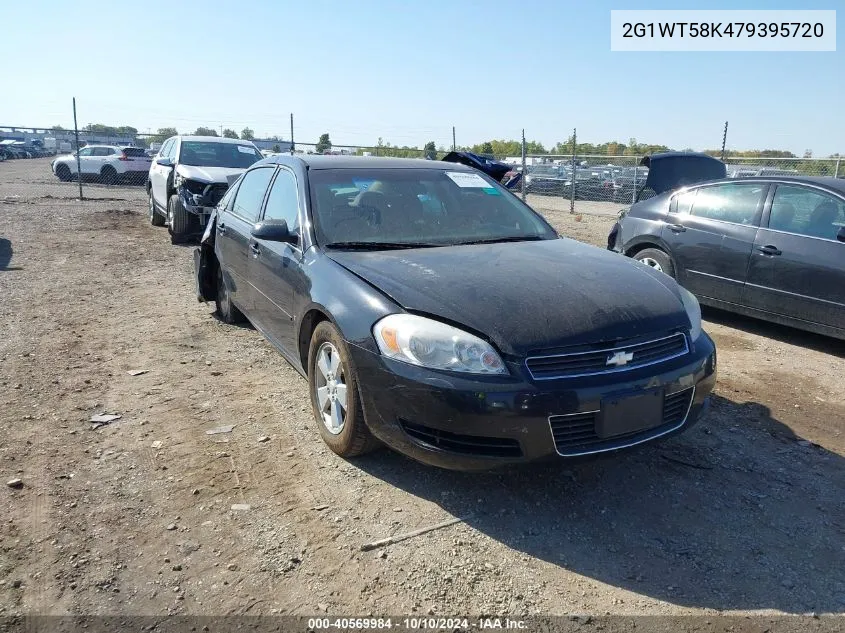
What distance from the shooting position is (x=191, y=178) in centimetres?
1025

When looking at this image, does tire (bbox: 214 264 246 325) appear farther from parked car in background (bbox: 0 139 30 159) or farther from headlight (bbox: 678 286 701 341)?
parked car in background (bbox: 0 139 30 159)

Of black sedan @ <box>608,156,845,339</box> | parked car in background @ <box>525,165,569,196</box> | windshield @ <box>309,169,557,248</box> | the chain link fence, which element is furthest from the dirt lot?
parked car in background @ <box>525,165,569,196</box>

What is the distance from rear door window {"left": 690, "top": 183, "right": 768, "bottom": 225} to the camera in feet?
20.4

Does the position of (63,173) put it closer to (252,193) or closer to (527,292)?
(252,193)

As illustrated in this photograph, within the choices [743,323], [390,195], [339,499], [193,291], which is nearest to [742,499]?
[339,499]

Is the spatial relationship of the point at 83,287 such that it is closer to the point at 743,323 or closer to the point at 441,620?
the point at 441,620

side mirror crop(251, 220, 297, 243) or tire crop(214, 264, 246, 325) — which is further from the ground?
side mirror crop(251, 220, 297, 243)

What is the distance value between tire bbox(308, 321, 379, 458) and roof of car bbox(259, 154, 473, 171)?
1388 millimetres

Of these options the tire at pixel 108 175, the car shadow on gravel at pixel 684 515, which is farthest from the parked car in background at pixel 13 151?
the car shadow on gravel at pixel 684 515

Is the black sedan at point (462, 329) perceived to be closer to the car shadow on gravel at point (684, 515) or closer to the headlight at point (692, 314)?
the headlight at point (692, 314)

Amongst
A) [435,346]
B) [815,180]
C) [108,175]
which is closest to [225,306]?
[435,346]

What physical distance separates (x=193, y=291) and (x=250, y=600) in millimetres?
5449

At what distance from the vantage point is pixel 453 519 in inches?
116

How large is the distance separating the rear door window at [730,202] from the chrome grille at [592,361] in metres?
3.91
